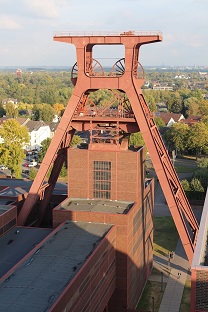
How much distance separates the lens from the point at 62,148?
124 feet

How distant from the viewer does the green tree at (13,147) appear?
71.1 meters

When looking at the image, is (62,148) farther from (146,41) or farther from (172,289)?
(172,289)

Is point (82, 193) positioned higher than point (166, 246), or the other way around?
point (82, 193)

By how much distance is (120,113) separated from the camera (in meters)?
36.4

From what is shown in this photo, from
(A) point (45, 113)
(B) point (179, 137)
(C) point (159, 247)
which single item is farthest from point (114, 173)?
(A) point (45, 113)

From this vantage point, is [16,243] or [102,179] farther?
[102,179]

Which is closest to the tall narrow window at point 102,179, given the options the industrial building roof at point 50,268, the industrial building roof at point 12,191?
the industrial building roof at point 50,268

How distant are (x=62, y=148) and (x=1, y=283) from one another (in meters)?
16.0

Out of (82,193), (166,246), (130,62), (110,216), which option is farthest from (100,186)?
(166,246)

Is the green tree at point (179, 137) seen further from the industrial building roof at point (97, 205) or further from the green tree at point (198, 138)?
the industrial building roof at point (97, 205)

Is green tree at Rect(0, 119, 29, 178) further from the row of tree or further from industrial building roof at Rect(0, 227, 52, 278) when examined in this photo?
industrial building roof at Rect(0, 227, 52, 278)

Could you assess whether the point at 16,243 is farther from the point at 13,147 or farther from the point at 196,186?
the point at 13,147

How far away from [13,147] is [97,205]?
39.5 metres

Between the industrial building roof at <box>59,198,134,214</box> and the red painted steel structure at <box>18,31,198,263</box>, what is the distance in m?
3.15
